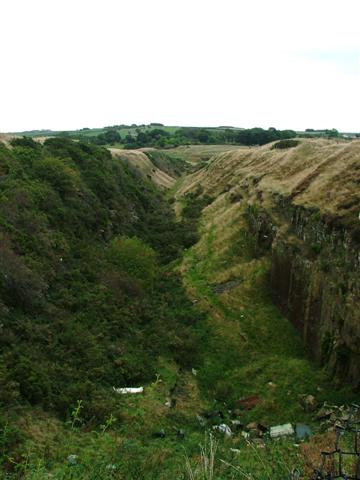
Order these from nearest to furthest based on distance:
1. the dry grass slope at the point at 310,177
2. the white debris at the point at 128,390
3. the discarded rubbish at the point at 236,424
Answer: the discarded rubbish at the point at 236,424, the white debris at the point at 128,390, the dry grass slope at the point at 310,177

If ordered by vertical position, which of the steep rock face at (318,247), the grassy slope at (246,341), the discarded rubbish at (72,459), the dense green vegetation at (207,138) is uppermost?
the dense green vegetation at (207,138)

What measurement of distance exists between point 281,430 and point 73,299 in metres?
10.4

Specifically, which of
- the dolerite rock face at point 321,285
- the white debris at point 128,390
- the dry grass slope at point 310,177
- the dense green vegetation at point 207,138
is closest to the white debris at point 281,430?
the dolerite rock face at point 321,285

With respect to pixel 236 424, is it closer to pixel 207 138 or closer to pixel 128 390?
pixel 128 390

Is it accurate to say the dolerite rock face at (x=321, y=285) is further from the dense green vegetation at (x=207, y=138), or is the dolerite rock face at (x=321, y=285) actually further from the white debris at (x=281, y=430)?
the dense green vegetation at (x=207, y=138)

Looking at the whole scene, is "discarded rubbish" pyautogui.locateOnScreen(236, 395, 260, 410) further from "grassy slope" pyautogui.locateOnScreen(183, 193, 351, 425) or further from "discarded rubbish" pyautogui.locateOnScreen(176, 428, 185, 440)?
"discarded rubbish" pyautogui.locateOnScreen(176, 428, 185, 440)

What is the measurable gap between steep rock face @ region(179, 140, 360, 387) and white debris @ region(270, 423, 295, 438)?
9.32 feet

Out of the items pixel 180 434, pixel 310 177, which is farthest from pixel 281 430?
pixel 310 177

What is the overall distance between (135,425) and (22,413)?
318 centimetres

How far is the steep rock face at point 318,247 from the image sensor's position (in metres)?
16.3

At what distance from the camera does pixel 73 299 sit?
19.7 metres

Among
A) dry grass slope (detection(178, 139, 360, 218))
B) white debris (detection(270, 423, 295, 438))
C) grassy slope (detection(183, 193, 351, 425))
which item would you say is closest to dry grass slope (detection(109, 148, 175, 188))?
dry grass slope (detection(178, 139, 360, 218))

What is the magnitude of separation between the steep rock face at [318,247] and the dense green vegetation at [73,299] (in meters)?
5.20

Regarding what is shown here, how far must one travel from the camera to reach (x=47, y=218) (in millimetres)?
26250
